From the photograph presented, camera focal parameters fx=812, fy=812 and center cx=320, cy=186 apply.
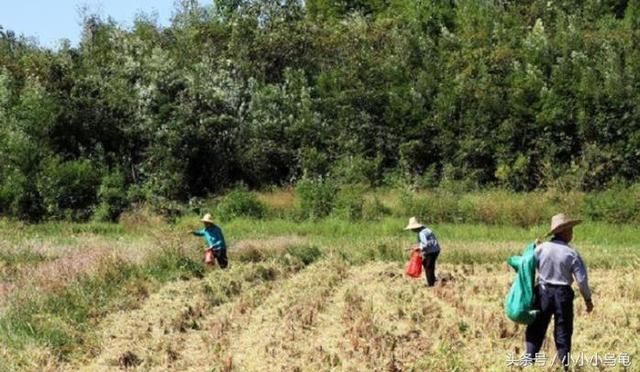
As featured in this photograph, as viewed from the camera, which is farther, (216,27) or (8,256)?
(216,27)

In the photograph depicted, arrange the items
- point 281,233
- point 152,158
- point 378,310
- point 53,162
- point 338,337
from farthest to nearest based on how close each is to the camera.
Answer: point 152,158, point 53,162, point 281,233, point 378,310, point 338,337

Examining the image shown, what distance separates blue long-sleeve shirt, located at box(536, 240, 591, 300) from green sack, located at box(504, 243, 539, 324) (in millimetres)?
101

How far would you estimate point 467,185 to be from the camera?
32656mm

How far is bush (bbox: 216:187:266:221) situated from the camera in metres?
29.5

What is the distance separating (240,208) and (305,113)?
751cm

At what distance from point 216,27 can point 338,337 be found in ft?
102

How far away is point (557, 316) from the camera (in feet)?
30.3

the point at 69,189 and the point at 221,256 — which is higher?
the point at 69,189

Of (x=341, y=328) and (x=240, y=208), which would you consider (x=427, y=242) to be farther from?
(x=240, y=208)

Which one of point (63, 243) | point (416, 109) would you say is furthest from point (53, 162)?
point (416, 109)

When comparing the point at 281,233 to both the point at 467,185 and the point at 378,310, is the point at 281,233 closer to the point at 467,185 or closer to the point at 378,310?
the point at 467,185

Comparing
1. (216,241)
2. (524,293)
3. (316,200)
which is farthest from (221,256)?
(316,200)

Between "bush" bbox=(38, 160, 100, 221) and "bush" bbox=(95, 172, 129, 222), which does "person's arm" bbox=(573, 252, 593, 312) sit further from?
"bush" bbox=(38, 160, 100, 221)

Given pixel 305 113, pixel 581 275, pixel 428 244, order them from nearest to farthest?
pixel 581 275 → pixel 428 244 → pixel 305 113
